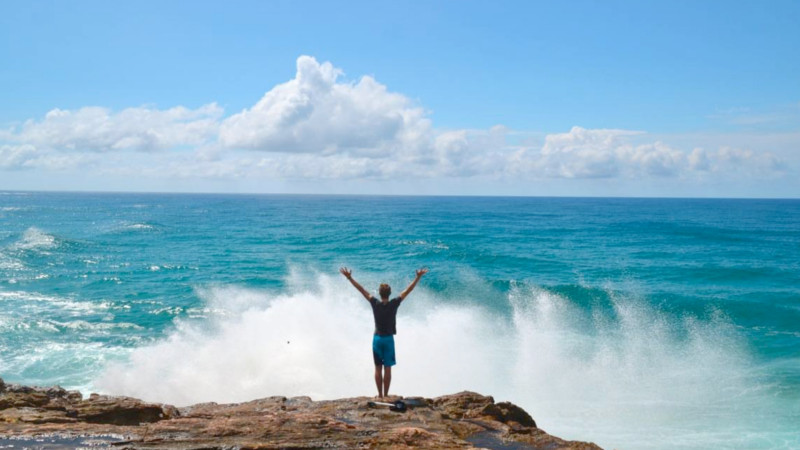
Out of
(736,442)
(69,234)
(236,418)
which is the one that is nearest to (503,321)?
(736,442)

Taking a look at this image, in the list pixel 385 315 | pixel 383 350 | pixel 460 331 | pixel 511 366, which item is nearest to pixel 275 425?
pixel 383 350

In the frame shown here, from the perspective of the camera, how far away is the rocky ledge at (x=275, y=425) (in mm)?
6289

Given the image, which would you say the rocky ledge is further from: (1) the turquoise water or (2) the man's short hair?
(1) the turquoise water

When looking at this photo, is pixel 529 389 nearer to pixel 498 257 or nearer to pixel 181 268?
pixel 498 257

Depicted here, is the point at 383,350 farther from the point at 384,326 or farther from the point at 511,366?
the point at 511,366

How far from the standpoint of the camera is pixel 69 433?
6.35 meters

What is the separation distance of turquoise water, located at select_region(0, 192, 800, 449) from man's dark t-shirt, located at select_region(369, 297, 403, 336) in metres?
7.07

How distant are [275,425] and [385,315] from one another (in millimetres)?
2543

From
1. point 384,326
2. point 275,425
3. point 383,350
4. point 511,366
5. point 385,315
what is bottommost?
point 511,366

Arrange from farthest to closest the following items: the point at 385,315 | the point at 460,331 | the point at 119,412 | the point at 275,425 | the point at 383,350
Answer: the point at 460,331, the point at 383,350, the point at 385,315, the point at 119,412, the point at 275,425

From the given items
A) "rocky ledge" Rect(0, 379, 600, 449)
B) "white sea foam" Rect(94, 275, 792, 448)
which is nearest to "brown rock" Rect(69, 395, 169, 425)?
"rocky ledge" Rect(0, 379, 600, 449)

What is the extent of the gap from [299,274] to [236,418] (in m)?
27.2

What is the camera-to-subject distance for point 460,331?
2152cm

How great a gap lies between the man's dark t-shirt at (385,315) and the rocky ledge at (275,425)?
1.12 m
